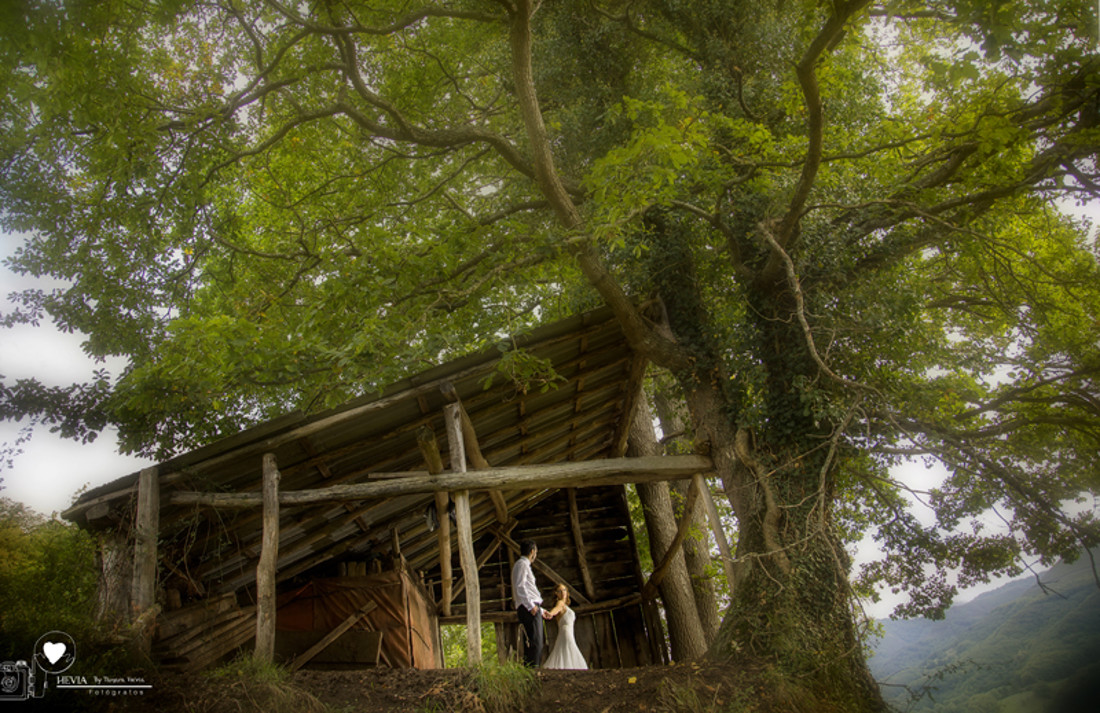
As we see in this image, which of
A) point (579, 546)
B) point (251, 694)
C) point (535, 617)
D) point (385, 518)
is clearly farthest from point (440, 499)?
point (579, 546)

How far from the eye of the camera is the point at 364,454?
632 centimetres

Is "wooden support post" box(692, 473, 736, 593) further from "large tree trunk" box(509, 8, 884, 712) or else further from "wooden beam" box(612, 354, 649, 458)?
"wooden beam" box(612, 354, 649, 458)

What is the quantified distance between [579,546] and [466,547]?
215 inches

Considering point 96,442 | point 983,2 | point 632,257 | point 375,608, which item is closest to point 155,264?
point 96,442

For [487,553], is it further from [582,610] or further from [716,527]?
[716,527]

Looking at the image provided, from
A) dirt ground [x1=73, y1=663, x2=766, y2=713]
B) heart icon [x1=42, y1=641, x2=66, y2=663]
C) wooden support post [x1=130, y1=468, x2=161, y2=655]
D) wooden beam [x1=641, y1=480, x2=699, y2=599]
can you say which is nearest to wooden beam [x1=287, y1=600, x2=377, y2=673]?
wooden support post [x1=130, y1=468, x2=161, y2=655]

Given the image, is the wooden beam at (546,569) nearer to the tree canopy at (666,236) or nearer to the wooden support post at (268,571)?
the tree canopy at (666,236)

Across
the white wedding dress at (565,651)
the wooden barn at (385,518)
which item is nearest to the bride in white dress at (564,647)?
the white wedding dress at (565,651)

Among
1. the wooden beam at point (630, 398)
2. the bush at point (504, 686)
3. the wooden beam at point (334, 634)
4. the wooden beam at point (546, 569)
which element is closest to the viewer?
the bush at point (504, 686)

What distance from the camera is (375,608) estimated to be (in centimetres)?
755

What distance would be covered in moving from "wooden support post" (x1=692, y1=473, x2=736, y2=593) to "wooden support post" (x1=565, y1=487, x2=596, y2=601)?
386 centimetres

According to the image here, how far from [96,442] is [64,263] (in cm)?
227

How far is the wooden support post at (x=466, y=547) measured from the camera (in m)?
4.90

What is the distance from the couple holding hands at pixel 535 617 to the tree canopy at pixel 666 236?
2221 mm
